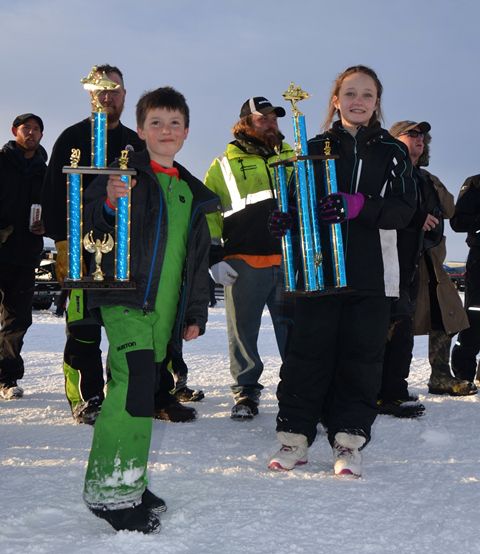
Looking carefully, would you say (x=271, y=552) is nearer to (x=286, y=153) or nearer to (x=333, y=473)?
(x=333, y=473)

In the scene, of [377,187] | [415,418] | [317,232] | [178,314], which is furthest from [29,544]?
[415,418]

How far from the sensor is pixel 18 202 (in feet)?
17.6

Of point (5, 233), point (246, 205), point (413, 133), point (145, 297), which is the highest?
point (413, 133)

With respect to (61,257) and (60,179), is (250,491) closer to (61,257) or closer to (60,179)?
(61,257)

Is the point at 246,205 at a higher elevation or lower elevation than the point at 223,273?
higher

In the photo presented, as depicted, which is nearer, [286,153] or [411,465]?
[411,465]

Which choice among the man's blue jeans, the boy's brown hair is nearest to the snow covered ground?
the man's blue jeans

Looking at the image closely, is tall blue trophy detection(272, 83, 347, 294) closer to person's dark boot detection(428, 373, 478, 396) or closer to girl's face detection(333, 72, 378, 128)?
girl's face detection(333, 72, 378, 128)

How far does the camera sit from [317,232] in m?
3.21

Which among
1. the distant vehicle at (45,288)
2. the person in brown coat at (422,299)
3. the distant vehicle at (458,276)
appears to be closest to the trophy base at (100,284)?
the person in brown coat at (422,299)

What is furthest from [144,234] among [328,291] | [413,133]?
[413,133]

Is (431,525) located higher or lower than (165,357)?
lower

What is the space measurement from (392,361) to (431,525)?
231 centimetres

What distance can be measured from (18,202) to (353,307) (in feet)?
10.8
